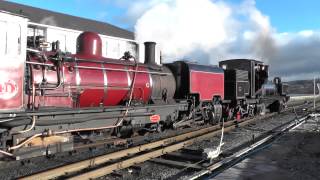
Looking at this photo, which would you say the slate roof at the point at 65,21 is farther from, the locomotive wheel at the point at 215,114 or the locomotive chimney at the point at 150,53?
the locomotive chimney at the point at 150,53

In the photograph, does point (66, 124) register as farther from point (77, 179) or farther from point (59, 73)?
point (77, 179)

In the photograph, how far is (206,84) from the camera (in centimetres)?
1833

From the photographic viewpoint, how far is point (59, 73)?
34.3ft

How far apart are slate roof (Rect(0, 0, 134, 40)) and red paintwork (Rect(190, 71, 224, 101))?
2085 cm

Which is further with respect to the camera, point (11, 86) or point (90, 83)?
point (90, 83)

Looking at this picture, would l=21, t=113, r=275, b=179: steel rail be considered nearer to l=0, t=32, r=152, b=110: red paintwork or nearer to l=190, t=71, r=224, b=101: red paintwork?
l=0, t=32, r=152, b=110: red paintwork

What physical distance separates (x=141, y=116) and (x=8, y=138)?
5182 millimetres

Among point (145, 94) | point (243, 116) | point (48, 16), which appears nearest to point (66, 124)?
point (145, 94)

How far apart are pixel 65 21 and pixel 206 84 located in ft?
92.4

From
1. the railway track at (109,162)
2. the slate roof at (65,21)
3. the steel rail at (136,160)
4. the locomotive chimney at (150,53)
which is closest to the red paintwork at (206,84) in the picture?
the locomotive chimney at (150,53)

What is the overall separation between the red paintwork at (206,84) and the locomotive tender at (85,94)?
42mm

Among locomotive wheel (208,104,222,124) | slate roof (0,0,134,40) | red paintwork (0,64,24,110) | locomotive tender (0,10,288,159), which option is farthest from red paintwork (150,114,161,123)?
slate roof (0,0,134,40)

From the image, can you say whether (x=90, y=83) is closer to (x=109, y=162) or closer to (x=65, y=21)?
(x=109, y=162)

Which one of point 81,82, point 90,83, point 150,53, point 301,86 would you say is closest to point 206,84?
point 150,53
